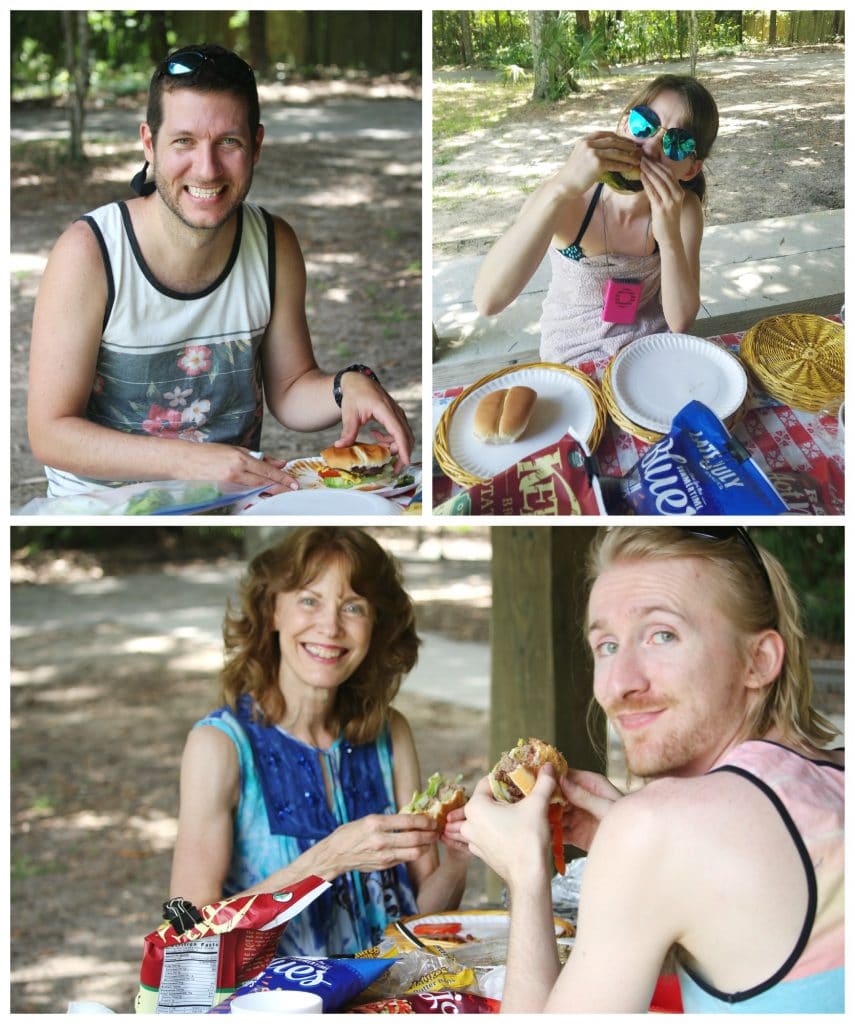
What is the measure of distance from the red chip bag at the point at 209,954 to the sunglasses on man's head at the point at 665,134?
1.35 metres

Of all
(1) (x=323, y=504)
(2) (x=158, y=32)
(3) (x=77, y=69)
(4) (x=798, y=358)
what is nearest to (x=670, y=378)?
(4) (x=798, y=358)

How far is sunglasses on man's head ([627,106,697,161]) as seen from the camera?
1973 millimetres

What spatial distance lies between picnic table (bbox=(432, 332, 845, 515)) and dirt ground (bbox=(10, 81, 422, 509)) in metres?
3.09

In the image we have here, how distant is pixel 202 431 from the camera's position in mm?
2230

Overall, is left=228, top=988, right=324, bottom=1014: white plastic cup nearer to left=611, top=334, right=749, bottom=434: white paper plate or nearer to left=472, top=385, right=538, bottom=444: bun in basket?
left=472, top=385, right=538, bottom=444: bun in basket

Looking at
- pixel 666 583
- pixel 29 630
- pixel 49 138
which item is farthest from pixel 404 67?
pixel 666 583

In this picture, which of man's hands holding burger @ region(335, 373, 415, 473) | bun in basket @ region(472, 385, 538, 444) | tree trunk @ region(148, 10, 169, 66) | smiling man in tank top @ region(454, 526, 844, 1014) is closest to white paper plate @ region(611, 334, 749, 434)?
bun in basket @ region(472, 385, 538, 444)

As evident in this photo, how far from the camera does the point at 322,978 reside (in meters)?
1.75

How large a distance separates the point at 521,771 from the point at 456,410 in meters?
0.64

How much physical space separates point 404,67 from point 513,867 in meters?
6.38

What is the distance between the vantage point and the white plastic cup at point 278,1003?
164 centimetres

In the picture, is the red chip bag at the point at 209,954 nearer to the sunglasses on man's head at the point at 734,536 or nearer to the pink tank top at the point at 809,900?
the pink tank top at the point at 809,900

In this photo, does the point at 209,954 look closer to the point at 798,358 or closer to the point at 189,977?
the point at 189,977

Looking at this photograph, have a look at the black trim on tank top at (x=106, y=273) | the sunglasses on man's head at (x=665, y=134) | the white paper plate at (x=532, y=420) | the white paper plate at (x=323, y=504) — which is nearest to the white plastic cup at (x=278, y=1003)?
the white paper plate at (x=323, y=504)
